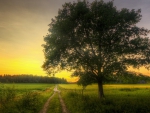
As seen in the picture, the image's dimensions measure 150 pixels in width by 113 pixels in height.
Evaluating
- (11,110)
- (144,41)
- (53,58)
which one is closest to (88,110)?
(11,110)

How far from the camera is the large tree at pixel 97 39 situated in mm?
26922

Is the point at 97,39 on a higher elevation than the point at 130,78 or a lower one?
higher

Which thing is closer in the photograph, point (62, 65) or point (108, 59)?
point (108, 59)

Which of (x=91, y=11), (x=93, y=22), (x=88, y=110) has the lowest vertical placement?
(x=88, y=110)

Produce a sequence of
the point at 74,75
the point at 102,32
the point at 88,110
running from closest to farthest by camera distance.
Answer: the point at 88,110, the point at 102,32, the point at 74,75

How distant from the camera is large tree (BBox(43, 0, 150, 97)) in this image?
26.9m

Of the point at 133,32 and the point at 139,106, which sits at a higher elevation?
the point at 133,32

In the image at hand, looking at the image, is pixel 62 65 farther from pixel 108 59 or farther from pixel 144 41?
pixel 144 41

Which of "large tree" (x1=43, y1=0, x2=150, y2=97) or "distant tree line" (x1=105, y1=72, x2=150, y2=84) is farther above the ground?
"large tree" (x1=43, y1=0, x2=150, y2=97)

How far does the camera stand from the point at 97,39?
27125mm

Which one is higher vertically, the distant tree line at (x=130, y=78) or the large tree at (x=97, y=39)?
the large tree at (x=97, y=39)

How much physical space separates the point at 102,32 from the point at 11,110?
17.6 m

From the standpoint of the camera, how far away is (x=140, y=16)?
1128 inches

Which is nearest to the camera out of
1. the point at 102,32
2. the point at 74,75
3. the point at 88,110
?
the point at 88,110
